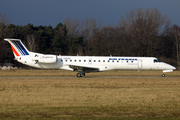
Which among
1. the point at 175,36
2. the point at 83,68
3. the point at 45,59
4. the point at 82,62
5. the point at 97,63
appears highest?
the point at 175,36

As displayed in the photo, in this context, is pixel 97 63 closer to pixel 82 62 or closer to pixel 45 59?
pixel 82 62

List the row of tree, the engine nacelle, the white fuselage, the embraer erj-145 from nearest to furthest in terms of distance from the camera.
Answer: the engine nacelle
the embraer erj-145
the white fuselage
the row of tree

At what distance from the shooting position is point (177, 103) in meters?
11.6

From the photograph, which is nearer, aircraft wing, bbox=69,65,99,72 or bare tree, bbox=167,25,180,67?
aircraft wing, bbox=69,65,99,72

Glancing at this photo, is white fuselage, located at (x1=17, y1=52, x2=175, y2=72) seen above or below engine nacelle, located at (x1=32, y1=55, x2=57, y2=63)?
below

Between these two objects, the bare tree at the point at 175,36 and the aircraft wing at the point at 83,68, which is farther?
the bare tree at the point at 175,36

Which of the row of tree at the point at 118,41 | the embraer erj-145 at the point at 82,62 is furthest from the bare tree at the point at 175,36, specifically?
the embraer erj-145 at the point at 82,62

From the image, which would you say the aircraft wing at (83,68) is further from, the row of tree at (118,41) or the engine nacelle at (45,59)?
the row of tree at (118,41)

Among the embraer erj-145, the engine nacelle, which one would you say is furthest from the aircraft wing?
the engine nacelle

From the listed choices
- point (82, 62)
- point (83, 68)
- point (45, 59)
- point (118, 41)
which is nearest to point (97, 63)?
point (82, 62)

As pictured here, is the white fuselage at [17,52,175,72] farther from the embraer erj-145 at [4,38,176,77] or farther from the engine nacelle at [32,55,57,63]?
the engine nacelle at [32,55,57,63]

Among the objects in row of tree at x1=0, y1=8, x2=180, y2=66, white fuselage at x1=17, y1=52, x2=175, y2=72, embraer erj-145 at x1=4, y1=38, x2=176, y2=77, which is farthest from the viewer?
row of tree at x1=0, y1=8, x2=180, y2=66

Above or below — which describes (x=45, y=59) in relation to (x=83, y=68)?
above

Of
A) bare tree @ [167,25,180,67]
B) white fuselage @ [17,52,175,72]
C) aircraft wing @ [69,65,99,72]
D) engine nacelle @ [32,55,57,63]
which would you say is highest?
bare tree @ [167,25,180,67]
